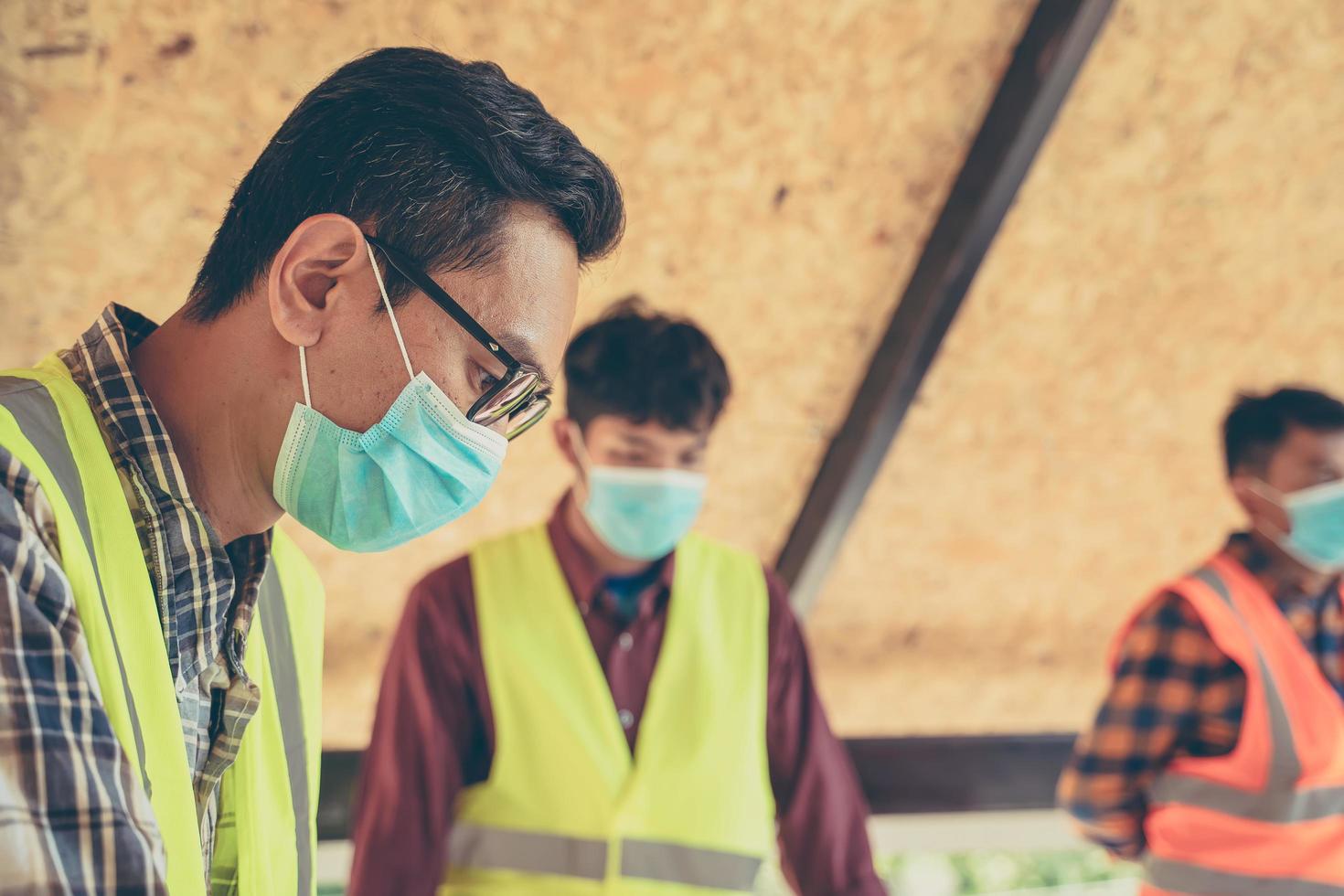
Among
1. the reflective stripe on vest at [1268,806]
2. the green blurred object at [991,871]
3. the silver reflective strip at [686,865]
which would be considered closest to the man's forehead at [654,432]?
the silver reflective strip at [686,865]

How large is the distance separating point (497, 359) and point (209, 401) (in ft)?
0.89

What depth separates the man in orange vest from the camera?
2027mm

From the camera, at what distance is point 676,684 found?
1919 millimetres

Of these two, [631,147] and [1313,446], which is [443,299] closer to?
[631,147]

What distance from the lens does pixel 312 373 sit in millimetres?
1012

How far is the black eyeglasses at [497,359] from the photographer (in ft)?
3.35

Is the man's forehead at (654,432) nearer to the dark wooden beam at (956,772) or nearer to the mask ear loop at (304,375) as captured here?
the mask ear loop at (304,375)

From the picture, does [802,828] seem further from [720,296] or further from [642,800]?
[720,296]

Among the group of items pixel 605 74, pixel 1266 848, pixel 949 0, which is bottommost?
pixel 1266 848

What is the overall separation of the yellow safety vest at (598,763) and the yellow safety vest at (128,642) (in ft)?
2.31

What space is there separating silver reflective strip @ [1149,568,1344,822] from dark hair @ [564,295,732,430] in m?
1.19

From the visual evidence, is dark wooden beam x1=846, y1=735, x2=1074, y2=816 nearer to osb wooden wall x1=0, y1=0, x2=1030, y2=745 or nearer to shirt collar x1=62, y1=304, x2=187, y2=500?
osb wooden wall x1=0, y1=0, x2=1030, y2=745

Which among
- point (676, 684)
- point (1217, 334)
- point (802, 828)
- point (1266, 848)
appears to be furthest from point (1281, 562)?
point (676, 684)

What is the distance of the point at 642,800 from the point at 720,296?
48.3 inches
